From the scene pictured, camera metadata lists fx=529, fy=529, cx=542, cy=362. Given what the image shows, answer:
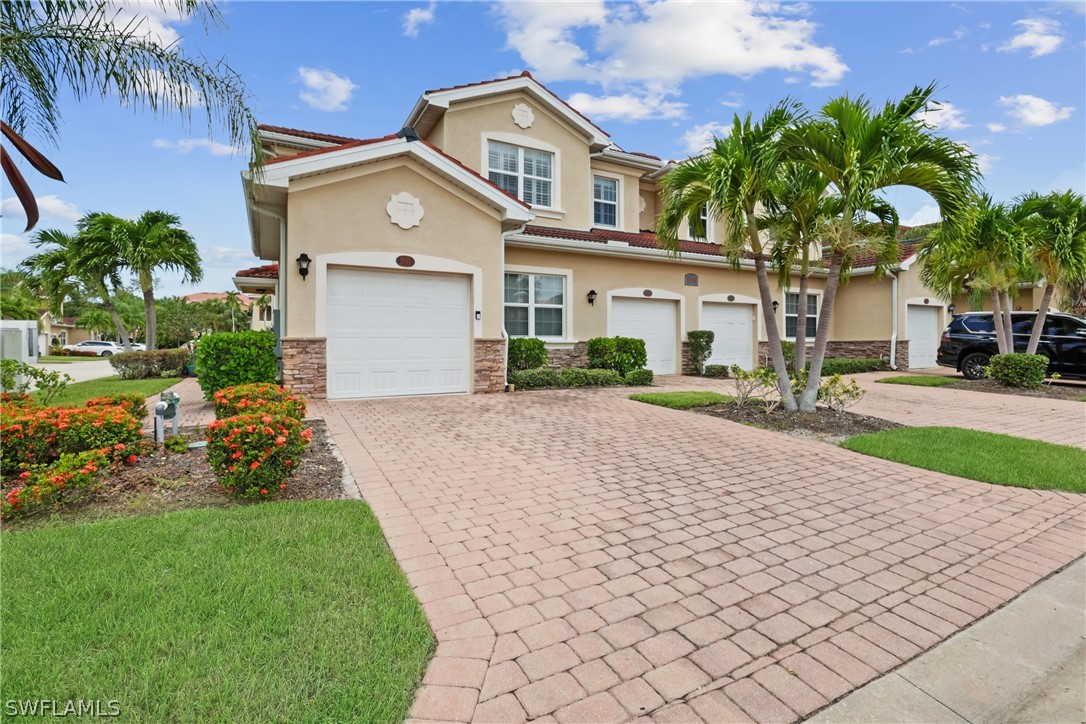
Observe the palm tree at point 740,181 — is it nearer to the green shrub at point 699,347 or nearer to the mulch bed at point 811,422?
the mulch bed at point 811,422

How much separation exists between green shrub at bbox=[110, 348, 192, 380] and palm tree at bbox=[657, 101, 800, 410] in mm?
17635

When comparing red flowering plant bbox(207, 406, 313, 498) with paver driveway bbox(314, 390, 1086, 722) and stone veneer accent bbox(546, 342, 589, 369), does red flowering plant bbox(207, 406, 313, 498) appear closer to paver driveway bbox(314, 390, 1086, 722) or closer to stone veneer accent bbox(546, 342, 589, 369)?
paver driveway bbox(314, 390, 1086, 722)

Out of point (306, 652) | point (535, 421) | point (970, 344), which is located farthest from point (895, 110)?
point (970, 344)

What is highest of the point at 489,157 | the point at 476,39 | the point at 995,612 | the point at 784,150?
the point at 476,39

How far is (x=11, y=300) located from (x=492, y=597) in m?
54.0

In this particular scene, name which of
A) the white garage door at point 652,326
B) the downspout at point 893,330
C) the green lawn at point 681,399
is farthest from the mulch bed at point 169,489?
the downspout at point 893,330

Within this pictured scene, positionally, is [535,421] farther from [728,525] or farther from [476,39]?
[476,39]

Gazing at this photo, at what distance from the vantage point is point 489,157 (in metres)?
14.8

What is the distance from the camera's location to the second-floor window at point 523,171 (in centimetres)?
1491

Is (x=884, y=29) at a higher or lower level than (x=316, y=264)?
higher

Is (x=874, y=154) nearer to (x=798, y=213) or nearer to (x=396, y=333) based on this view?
(x=798, y=213)

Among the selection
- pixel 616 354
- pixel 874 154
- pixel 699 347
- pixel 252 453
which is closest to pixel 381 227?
pixel 616 354

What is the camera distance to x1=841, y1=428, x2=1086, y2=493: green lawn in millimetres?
5590

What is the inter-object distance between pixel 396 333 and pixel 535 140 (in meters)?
7.94
